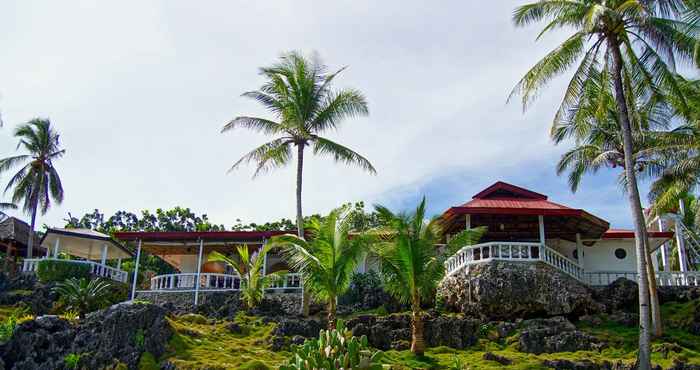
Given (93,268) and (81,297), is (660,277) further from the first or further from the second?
(93,268)

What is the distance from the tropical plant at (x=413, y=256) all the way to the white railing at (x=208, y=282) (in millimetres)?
6981

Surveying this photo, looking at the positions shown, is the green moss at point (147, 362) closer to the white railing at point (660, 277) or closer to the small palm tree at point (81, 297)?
the small palm tree at point (81, 297)

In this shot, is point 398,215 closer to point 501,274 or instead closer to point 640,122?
point 501,274

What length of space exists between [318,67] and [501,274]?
10.3 meters

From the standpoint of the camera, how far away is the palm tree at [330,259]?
58.7 feet

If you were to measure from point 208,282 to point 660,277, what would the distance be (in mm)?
17047

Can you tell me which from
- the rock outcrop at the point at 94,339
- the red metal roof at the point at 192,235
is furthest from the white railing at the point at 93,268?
the rock outcrop at the point at 94,339

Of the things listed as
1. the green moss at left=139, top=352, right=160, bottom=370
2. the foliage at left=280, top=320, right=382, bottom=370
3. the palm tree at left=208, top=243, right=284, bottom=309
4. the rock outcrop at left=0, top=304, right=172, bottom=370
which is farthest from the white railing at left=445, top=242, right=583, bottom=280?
the green moss at left=139, top=352, right=160, bottom=370

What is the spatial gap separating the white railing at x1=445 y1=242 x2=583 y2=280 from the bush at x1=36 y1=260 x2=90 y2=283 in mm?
14802

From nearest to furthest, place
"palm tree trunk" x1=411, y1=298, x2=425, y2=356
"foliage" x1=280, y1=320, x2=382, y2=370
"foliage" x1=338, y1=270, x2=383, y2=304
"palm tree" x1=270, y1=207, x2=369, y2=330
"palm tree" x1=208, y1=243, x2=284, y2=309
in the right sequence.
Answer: "foliage" x1=280, y1=320, x2=382, y2=370
"palm tree trunk" x1=411, y1=298, x2=425, y2=356
"palm tree" x1=270, y1=207, x2=369, y2=330
"palm tree" x1=208, y1=243, x2=284, y2=309
"foliage" x1=338, y1=270, x2=383, y2=304

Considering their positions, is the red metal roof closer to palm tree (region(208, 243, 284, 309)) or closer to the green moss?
palm tree (region(208, 243, 284, 309))

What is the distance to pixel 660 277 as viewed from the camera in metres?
23.9

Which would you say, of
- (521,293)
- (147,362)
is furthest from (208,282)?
(521,293)

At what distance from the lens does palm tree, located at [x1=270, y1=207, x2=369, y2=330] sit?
1791cm
